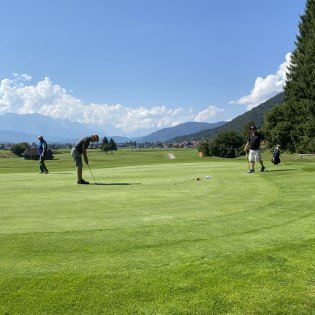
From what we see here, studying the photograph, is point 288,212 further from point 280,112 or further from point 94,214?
point 280,112

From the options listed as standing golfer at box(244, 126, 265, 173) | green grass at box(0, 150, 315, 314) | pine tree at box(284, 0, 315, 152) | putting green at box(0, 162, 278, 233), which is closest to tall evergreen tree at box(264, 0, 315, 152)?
pine tree at box(284, 0, 315, 152)

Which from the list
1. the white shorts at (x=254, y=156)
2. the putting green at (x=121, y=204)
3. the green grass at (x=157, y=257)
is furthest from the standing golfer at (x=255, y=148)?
the green grass at (x=157, y=257)

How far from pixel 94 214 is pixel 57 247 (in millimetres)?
2544

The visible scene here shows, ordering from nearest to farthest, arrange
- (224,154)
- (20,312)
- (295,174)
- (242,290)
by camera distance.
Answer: (20,312)
(242,290)
(295,174)
(224,154)

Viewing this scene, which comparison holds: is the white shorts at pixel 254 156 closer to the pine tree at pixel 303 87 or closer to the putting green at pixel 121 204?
the putting green at pixel 121 204

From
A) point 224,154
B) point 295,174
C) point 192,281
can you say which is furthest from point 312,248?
point 224,154

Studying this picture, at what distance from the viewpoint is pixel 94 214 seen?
29.2 feet

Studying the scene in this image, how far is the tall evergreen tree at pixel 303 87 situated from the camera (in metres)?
59.7

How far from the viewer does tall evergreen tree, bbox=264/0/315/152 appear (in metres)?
59.7

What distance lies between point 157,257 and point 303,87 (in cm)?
6097

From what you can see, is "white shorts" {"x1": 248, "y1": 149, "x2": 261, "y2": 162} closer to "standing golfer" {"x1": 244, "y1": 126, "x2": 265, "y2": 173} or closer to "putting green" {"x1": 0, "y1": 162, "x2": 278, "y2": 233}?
"standing golfer" {"x1": 244, "y1": 126, "x2": 265, "y2": 173}

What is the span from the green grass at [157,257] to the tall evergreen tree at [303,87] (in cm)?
5357

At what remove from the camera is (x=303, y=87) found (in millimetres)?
61250

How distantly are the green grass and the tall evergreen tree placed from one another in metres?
53.6
